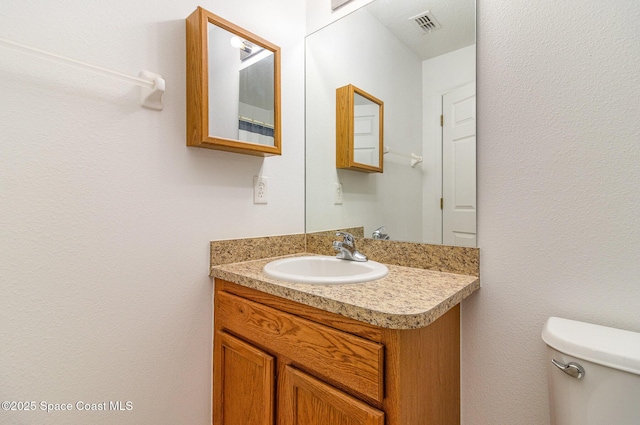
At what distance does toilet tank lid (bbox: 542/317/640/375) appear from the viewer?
63 cm

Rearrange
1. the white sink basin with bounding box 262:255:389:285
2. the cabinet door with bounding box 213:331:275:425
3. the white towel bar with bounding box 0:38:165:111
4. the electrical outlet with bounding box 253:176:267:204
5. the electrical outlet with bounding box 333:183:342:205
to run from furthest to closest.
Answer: the electrical outlet with bounding box 333:183:342:205
the electrical outlet with bounding box 253:176:267:204
the white sink basin with bounding box 262:255:389:285
the cabinet door with bounding box 213:331:275:425
the white towel bar with bounding box 0:38:165:111

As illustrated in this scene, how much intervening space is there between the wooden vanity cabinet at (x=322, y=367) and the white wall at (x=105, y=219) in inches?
6.1

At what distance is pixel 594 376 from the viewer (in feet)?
2.15

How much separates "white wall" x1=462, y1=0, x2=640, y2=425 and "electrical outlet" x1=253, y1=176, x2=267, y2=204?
0.87m

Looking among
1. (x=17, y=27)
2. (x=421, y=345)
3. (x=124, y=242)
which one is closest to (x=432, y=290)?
(x=421, y=345)

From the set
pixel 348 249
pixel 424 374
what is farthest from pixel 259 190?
pixel 424 374

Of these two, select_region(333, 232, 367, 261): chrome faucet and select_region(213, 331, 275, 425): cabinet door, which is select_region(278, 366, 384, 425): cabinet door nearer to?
select_region(213, 331, 275, 425): cabinet door

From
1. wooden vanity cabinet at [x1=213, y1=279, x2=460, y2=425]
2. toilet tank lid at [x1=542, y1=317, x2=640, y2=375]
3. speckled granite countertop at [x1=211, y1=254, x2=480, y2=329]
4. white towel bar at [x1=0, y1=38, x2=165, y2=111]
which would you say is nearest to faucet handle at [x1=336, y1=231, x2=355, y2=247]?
speckled granite countertop at [x1=211, y1=254, x2=480, y2=329]

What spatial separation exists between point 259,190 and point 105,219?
58cm

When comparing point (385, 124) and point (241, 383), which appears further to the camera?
point (385, 124)

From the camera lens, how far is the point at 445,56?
1098 millimetres

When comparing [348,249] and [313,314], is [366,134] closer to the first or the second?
[348,249]

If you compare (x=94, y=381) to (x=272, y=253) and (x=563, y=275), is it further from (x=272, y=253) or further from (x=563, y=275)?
(x=563, y=275)

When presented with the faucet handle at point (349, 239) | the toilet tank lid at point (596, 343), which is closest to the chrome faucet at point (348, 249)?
the faucet handle at point (349, 239)
